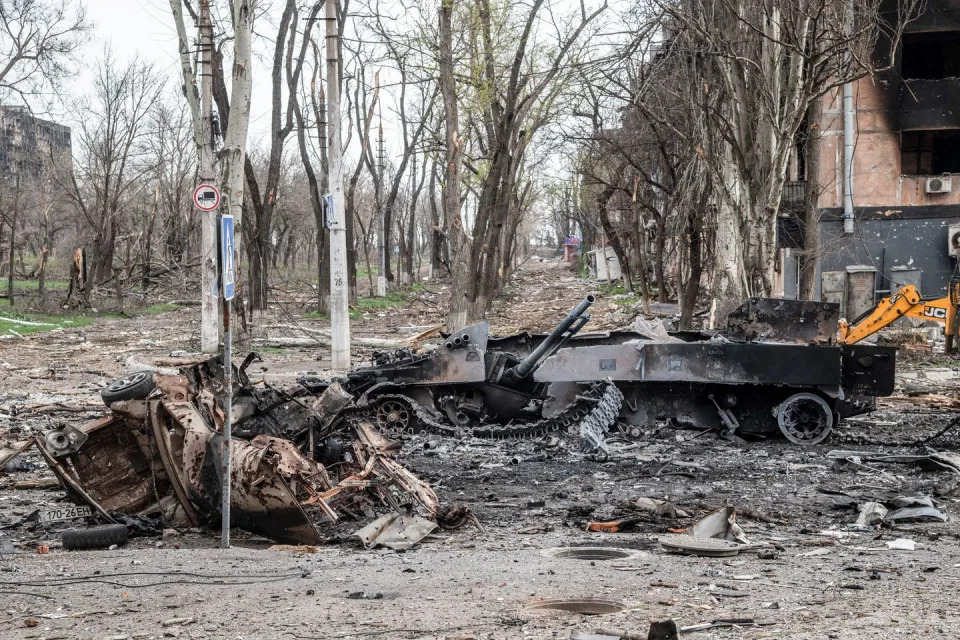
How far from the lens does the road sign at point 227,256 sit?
7.64 m

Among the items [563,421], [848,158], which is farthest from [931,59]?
[563,421]

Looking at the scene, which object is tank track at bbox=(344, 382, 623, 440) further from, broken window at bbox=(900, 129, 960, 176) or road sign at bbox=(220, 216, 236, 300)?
broken window at bbox=(900, 129, 960, 176)

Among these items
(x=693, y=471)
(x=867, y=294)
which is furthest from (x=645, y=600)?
(x=867, y=294)

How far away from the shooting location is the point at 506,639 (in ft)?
16.7

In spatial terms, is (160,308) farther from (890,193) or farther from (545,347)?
(545,347)

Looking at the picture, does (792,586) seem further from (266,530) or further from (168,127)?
(168,127)

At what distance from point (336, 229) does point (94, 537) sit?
11.4m

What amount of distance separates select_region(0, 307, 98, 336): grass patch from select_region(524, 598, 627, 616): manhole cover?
865 inches

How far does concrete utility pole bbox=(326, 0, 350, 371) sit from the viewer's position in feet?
62.0

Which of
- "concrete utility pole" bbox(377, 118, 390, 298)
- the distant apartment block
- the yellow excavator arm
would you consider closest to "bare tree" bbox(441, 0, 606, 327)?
the yellow excavator arm

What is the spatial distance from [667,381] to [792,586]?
24.4ft

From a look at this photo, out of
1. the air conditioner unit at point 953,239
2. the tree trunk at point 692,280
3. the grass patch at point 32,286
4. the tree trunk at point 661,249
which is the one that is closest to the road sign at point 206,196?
the tree trunk at point 692,280

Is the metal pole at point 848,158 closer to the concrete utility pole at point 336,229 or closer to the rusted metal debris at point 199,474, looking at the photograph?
the concrete utility pole at point 336,229

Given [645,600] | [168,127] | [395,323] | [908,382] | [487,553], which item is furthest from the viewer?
[168,127]
